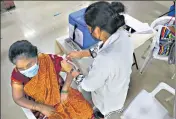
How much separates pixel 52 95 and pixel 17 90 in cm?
26

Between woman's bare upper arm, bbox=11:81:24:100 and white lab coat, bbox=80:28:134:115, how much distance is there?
0.45 metres

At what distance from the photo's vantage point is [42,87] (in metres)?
1.60

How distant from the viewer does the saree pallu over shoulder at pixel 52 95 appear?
5.18 ft

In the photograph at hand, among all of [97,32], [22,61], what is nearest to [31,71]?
[22,61]

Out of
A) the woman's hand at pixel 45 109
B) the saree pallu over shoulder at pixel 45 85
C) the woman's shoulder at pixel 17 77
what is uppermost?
the woman's shoulder at pixel 17 77

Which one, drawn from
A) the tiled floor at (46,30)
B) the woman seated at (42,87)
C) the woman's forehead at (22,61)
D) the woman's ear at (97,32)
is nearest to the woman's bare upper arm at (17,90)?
the woman seated at (42,87)

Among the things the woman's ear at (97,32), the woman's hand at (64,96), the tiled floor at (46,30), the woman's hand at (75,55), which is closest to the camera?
the woman's ear at (97,32)

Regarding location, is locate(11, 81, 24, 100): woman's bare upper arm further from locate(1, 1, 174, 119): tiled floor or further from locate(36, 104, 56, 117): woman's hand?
locate(1, 1, 174, 119): tiled floor

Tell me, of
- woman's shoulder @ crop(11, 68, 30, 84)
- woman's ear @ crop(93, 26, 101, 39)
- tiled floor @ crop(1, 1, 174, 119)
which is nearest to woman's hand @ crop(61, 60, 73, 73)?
woman's shoulder @ crop(11, 68, 30, 84)

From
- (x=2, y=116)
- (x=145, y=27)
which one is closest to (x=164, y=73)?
(x=145, y=27)

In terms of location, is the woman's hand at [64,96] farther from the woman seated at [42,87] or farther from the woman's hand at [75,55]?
the woman's hand at [75,55]

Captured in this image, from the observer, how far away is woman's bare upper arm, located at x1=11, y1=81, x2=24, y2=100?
4.99 ft

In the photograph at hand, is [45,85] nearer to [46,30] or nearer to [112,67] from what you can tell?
[112,67]

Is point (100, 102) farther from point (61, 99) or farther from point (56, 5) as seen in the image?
point (56, 5)
